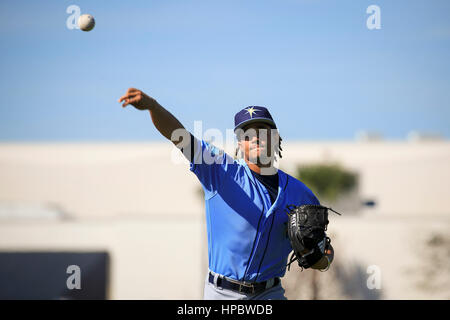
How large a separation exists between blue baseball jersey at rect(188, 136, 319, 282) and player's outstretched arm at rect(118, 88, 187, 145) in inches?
15.2

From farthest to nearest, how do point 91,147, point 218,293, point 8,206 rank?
1. point 91,147
2. point 8,206
3. point 218,293

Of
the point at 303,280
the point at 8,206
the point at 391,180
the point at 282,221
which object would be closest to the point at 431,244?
the point at 303,280

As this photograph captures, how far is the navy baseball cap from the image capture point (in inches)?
185

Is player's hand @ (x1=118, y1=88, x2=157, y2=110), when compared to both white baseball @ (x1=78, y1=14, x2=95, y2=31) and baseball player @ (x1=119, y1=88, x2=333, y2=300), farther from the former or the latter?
white baseball @ (x1=78, y1=14, x2=95, y2=31)

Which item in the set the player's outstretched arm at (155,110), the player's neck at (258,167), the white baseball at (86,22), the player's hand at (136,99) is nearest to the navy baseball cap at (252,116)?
the player's neck at (258,167)

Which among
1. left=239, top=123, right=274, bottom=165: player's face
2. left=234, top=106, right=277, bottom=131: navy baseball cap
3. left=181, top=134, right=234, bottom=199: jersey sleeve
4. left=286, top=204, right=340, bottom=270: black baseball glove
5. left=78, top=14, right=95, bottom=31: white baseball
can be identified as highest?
left=78, top=14, right=95, bottom=31: white baseball

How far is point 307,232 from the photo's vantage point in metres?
4.52

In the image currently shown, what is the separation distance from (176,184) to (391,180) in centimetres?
2282

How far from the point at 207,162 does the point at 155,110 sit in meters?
0.68

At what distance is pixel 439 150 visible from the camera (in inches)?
2258

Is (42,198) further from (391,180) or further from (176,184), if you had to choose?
(391,180)

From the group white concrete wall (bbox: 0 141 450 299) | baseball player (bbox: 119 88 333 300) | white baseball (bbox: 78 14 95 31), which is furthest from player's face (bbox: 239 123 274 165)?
white concrete wall (bbox: 0 141 450 299)

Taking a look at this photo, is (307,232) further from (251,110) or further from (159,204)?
(159,204)

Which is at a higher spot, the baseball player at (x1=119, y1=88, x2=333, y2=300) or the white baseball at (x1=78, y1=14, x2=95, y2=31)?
the white baseball at (x1=78, y1=14, x2=95, y2=31)
